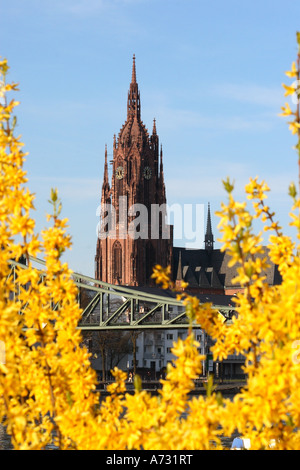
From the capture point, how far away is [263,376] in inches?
219

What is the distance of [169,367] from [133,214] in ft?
453

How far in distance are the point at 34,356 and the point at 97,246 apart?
139m

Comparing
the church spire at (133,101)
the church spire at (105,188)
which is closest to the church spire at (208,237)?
the church spire at (105,188)

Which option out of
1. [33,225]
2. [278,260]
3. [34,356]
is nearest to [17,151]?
[33,225]

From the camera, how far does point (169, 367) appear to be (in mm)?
6211

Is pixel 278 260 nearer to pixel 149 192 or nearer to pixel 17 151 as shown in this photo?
pixel 17 151

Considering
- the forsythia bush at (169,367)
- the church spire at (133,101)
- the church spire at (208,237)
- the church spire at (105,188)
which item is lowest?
the forsythia bush at (169,367)

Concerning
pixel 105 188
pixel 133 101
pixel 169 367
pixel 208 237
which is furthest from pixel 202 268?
pixel 169 367

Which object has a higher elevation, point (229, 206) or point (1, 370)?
point (229, 206)

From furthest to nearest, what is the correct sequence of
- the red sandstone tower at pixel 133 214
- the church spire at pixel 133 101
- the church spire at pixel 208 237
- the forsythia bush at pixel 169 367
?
the church spire at pixel 208 237 < the church spire at pixel 133 101 < the red sandstone tower at pixel 133 214 < the forsythia bush at pixel 169 367

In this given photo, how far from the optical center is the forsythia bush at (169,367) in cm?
560

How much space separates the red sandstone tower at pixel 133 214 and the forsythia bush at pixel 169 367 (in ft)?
438

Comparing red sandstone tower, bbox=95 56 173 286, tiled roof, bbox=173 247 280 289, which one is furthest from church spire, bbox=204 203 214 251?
red sandstone tower, bbox=95 56 173 286

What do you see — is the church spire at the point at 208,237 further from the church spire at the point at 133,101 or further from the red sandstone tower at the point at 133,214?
the church spire at the point at 133,101
